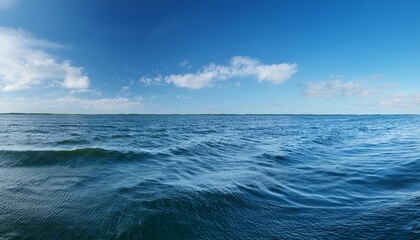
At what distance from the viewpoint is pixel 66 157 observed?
13742 mm

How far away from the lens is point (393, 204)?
7.09 metres

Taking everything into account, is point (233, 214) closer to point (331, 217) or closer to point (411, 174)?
point (331, 217)

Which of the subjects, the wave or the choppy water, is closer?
the choppy water

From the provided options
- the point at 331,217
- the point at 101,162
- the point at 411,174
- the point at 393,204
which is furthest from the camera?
the point at 101,162

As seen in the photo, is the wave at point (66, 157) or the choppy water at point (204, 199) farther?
the wave at point (66, 157)

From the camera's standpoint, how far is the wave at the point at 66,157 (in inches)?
500

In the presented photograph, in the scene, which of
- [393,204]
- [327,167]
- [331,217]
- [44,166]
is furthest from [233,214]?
[44,166]

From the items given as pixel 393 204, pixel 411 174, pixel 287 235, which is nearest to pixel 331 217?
pixel 287 235

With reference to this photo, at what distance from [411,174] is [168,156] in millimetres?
12013

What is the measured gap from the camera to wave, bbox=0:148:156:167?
1270cm

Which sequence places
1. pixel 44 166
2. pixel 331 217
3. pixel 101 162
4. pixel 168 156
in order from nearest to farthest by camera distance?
pixel 331 217 → pixel 44 166 → pixel 101 162 → pixel 168 156

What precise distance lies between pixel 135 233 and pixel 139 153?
10.7 metres

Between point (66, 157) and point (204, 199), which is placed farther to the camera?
point (66, 157)

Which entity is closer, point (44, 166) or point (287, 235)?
point (287, 235)
